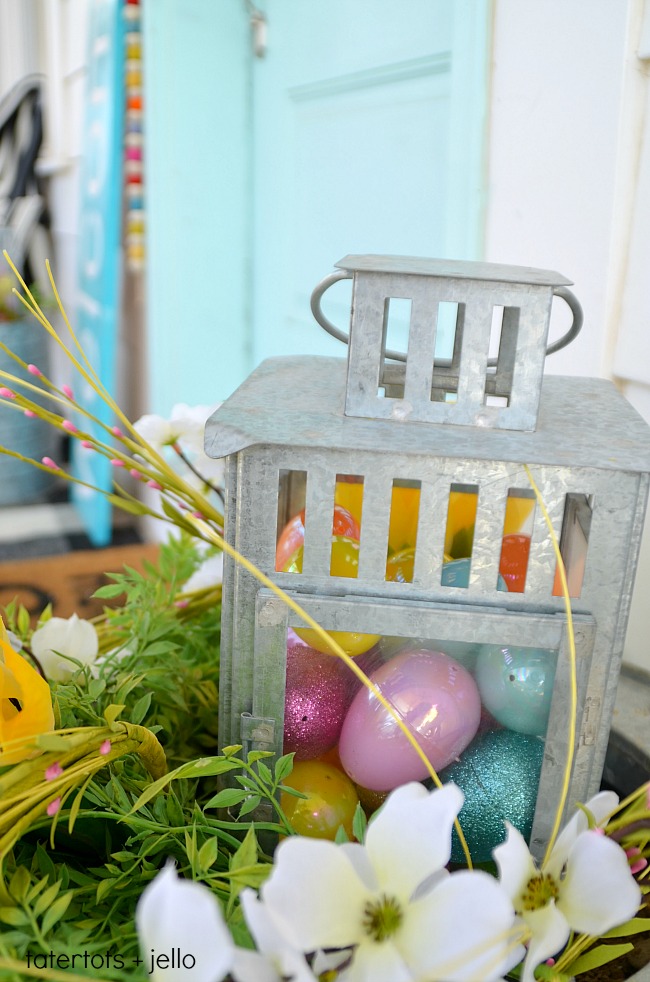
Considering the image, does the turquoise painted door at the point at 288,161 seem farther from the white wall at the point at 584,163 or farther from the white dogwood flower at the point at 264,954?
the white dogwood flower at the point at 264,954

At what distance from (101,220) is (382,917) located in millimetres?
2221

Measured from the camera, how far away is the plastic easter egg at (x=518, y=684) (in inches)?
20.3

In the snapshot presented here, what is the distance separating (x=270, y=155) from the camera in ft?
5.95

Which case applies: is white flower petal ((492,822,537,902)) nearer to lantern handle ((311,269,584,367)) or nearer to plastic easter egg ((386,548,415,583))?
plastic easter egg ((386,548,415,583))

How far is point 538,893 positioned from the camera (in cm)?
43

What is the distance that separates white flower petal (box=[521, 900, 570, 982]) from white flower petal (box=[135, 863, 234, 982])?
0.55 feet

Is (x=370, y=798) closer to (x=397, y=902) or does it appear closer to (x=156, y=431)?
(x=397, y=902)

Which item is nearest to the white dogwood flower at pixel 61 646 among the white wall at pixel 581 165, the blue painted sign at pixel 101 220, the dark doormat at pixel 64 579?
the white wall at pixel 581 165

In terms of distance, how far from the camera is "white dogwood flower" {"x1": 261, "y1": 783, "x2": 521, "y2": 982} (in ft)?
1.15

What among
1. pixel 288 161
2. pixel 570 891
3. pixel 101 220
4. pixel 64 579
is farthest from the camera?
pixel 101 220

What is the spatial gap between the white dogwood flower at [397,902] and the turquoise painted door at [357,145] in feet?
2.66

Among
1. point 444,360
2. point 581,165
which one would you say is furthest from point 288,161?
point 444,360

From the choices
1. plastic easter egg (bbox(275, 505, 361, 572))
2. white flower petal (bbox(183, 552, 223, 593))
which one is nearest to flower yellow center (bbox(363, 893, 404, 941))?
plastic easter egg (bbox(275, 505, 361, 572))

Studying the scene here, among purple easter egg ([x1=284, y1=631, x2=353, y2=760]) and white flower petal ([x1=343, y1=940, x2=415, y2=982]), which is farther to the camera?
purple easter egg ([x1=284, y1=631, x2=353, y2=760])
